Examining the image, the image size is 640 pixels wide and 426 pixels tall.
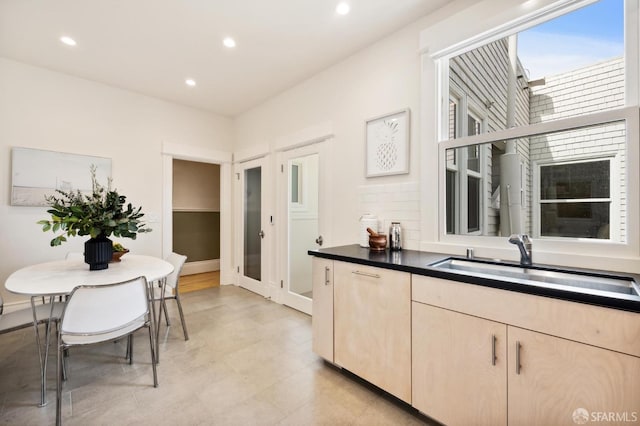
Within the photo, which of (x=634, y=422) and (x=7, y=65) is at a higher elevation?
(x=7, y=65)

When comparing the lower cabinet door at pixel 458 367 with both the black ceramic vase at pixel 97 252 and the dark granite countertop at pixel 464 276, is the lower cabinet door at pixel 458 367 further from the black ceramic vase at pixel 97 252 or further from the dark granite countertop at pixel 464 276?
the black ceramic vase at pixel 97 252

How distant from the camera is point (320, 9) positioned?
7.07 feet

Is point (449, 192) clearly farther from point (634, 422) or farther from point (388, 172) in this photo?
point (634, 422)

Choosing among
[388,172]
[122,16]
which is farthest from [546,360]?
[122,16]

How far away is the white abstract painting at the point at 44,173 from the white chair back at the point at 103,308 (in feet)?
7.73

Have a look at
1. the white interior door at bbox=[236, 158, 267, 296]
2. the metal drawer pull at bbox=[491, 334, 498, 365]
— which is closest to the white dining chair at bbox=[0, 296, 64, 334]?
the white interior door at bbox=[236, 158, 267, 296]

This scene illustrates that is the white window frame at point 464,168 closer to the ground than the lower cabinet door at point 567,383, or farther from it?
farther from it

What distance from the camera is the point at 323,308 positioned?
81.1 inches

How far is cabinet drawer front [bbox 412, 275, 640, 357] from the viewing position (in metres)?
0.98

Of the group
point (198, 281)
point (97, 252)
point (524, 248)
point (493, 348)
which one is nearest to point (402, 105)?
point (524, 248)

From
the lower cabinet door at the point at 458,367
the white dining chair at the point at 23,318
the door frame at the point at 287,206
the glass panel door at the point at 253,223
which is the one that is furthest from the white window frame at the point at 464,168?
the white dining chair at the point at 23,318

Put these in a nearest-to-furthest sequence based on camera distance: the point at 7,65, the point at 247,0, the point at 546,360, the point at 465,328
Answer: the point at 546,360 → the point at 465,328 → the point at 247,0 → the point at 7,65

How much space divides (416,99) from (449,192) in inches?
→ 32.9

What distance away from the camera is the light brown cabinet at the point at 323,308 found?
201cm
